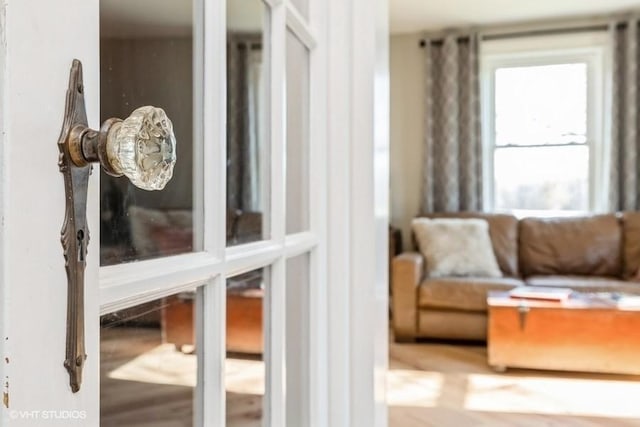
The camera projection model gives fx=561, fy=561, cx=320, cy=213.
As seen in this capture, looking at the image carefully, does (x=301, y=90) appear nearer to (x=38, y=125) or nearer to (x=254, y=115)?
(x=254, y=115)

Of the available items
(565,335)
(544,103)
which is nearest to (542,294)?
A: (565,335)

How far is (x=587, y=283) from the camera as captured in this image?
3.57 m

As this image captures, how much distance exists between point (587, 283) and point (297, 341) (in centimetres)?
319

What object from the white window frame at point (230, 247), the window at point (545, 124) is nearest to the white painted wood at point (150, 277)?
the white window frame at point (230, 247)

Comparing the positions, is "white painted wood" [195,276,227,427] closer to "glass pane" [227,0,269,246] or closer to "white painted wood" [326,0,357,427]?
"glass pane" [227,0,269,246]

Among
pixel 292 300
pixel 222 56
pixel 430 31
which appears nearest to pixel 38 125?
pixel 222 56

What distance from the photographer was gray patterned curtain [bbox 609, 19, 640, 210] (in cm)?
412

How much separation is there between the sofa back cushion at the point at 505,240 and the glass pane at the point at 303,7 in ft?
11.3

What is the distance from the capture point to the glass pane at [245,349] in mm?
631

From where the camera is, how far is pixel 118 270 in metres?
0.40

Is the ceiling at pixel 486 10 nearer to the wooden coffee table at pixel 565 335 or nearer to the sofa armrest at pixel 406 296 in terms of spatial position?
the sofa armrest at pixel 406 296

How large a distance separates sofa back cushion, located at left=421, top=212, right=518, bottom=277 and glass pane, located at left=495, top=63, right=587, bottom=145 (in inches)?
28.8

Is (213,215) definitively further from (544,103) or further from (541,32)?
(541,32)

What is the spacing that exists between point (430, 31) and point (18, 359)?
15.4ft
